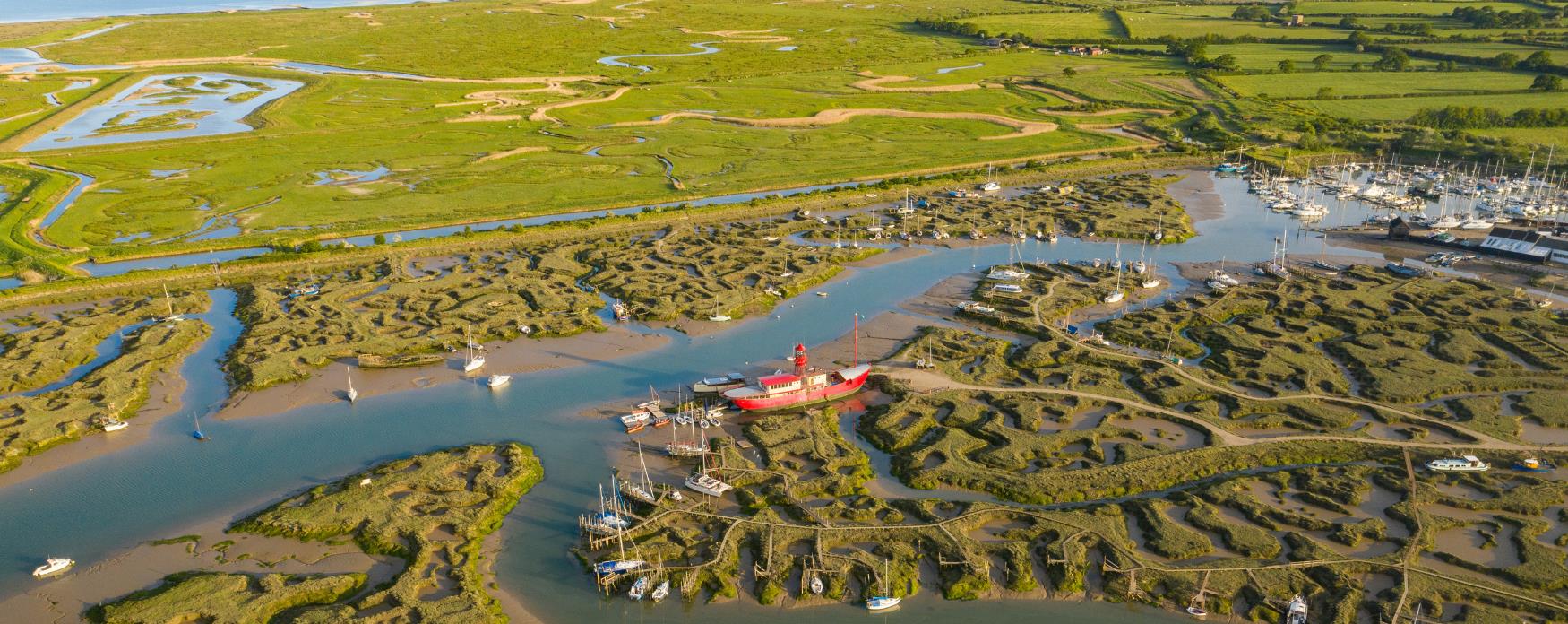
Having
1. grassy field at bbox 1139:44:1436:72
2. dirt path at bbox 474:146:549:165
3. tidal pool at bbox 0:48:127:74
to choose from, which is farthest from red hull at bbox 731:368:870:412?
tidal pool at bbox 0:48:127:74

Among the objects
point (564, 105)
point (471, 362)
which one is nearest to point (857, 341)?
point (471, 362)

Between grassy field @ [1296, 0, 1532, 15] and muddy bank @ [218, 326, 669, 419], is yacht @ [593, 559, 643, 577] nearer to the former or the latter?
muddy bank @ [218, 326, 669, 419]

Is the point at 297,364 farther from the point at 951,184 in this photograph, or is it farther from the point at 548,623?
the point at 951,184

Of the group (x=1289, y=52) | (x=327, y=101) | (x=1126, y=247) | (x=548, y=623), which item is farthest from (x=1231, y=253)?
(x=327, y=101)

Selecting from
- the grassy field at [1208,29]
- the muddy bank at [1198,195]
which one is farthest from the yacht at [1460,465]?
the grassy field at [1208,29]

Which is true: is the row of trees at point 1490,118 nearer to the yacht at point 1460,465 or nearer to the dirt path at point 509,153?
the yacht at point 1460,465

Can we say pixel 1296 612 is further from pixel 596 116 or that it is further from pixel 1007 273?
pixel 596 116
